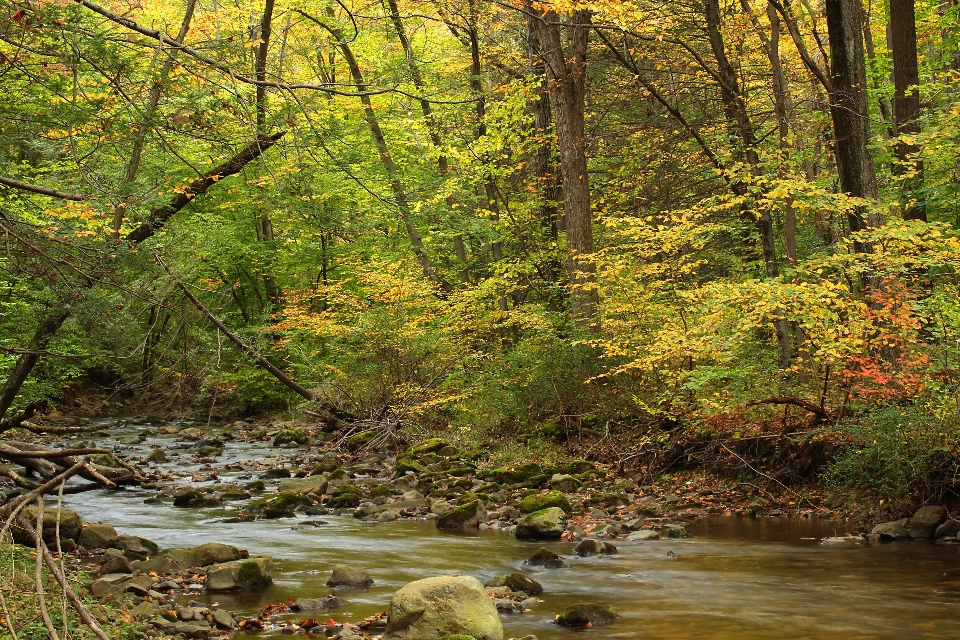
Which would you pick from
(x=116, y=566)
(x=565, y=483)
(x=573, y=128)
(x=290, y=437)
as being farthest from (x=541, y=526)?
(x=290, y=437)

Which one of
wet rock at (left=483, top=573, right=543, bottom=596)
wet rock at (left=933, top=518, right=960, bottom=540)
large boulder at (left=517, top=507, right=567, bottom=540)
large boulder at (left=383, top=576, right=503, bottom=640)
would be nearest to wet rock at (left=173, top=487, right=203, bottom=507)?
large boulder at (left=517, top=507, right=567, bottom=540)

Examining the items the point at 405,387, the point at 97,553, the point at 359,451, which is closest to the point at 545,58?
the point at 405,387

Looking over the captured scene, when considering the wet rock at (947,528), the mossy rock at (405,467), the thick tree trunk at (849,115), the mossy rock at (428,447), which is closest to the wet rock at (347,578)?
the wet rock at (947,528)

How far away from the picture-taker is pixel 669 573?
793 centimetres

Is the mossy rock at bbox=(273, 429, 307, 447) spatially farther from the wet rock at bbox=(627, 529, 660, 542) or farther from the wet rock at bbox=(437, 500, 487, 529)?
the wet rock at bbox=(627, 529, 660, 542)

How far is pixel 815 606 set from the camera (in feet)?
22.2

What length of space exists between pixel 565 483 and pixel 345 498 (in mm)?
3166

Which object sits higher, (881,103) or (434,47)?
(434,47)

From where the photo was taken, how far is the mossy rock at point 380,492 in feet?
40.6

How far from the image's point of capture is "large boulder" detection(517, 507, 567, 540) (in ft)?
31.7

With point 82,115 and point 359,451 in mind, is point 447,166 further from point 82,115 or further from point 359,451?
point 82,115

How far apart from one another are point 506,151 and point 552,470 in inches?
383

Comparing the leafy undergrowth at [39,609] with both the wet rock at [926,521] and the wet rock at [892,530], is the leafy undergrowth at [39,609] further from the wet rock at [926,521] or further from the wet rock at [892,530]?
the wet rock at [926,521]

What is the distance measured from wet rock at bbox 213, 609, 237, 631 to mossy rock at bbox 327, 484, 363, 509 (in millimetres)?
5618
